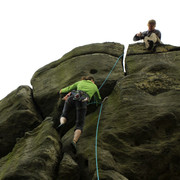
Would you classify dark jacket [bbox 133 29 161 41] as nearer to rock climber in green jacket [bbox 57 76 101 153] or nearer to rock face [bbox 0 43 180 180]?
rock face [bbox 0 43 180 180]

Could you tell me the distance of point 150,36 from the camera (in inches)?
488

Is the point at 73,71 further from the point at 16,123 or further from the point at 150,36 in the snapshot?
the point at 150,36

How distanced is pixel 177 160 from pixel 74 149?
2.75 m

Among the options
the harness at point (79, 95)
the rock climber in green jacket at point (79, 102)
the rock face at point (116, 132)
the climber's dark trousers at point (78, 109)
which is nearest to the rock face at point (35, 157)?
the rock face at point (116, 132)

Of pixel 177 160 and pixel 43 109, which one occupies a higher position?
pixel 43 109

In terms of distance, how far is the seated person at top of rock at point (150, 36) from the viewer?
1205 centimetres

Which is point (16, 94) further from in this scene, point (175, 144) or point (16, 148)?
point (175, 144)

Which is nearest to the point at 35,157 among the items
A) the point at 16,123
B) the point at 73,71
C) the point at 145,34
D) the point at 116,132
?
the point at 116,132

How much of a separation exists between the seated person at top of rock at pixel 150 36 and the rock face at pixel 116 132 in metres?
0.89

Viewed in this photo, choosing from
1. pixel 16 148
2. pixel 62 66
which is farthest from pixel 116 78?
pixel 16 148

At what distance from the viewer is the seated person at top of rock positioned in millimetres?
12055

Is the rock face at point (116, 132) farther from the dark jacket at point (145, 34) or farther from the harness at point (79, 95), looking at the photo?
the dark jacket at point (145, 34)

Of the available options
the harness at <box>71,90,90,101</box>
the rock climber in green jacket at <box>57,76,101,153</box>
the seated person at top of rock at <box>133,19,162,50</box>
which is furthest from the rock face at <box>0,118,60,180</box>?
the seated person at top of rock at <box>133,19,162,50</box>

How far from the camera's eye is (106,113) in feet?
29.6
